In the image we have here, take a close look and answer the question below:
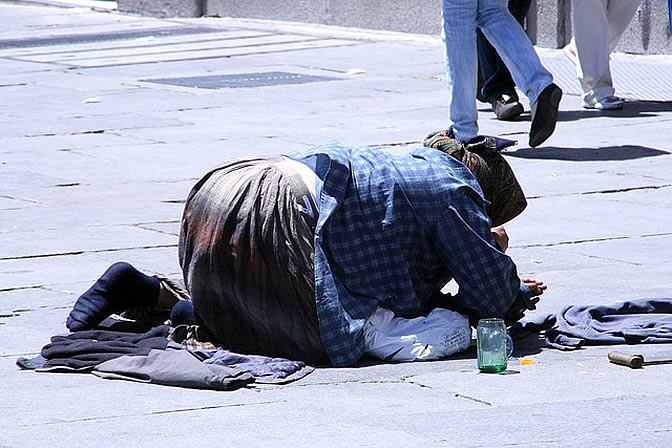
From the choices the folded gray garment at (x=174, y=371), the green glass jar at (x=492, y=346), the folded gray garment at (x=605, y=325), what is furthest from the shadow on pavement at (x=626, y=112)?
the folded gray garment at (x=174, y=371)

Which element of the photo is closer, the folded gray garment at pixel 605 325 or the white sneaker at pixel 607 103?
the folded gray garment at pixel 605 325

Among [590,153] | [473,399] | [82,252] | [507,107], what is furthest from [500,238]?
[507,107]

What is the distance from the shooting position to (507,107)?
951 centimetres

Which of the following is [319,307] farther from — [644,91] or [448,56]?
[644,91]

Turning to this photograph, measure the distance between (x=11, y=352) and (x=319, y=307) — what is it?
99cm

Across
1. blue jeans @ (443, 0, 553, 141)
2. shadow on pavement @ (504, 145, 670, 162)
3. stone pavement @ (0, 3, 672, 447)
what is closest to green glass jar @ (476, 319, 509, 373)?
stone pavement @ (0, 3, 672, 447)

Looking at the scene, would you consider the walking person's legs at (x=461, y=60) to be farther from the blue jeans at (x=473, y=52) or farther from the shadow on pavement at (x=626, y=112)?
the shadow on pavement at (x=626, y=112)

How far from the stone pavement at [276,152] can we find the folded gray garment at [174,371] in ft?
0.18

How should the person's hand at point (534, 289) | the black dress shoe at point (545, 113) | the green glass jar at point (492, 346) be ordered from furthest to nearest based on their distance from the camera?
the black dress shoe at point (545, 113) → the person's hand at point (534, 289) → the green glass jar at point (492, 346)

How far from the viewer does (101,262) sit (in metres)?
6.16

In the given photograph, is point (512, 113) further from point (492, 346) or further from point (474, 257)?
point (492, 346)

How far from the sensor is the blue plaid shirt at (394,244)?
15.1 feet

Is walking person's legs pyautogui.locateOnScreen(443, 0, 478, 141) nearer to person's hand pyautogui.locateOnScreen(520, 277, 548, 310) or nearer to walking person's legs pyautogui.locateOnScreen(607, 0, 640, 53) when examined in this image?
walking person's legs pyautogui.locateOnScreen(607, 0, 640, 53)

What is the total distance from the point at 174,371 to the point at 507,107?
5.37 m
